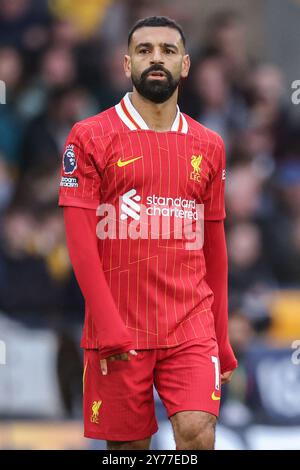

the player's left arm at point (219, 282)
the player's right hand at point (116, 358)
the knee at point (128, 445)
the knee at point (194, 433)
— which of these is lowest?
the knee at point (128, 445)

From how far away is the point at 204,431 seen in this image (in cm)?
495

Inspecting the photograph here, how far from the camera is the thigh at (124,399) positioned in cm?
508

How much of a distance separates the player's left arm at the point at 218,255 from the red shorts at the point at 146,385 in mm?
321

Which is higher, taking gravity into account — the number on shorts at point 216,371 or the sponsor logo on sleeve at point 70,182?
the sponsor logo on sleeve at point 70,182

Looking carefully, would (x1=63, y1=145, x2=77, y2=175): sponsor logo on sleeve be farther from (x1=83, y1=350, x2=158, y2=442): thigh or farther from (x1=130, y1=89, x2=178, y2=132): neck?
(x1=83, y1=350, x2=158, y2=442): thigh

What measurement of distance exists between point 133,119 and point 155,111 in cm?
10

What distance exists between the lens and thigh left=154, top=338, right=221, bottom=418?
16.4 feet

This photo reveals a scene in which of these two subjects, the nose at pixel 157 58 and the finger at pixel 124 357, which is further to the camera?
the nose at pixel 157 58

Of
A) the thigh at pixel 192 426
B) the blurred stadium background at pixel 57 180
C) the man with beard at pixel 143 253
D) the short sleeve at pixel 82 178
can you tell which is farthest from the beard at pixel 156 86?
the blurred stadium background at pixel 57 180

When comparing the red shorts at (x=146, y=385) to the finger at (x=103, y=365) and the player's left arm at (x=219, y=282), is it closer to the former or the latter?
the finger at (x=103, y=365)

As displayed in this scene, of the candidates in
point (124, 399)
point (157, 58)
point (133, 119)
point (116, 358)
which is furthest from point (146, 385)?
point (157, 58)

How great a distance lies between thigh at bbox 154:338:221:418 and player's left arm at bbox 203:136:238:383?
0.32 meters
